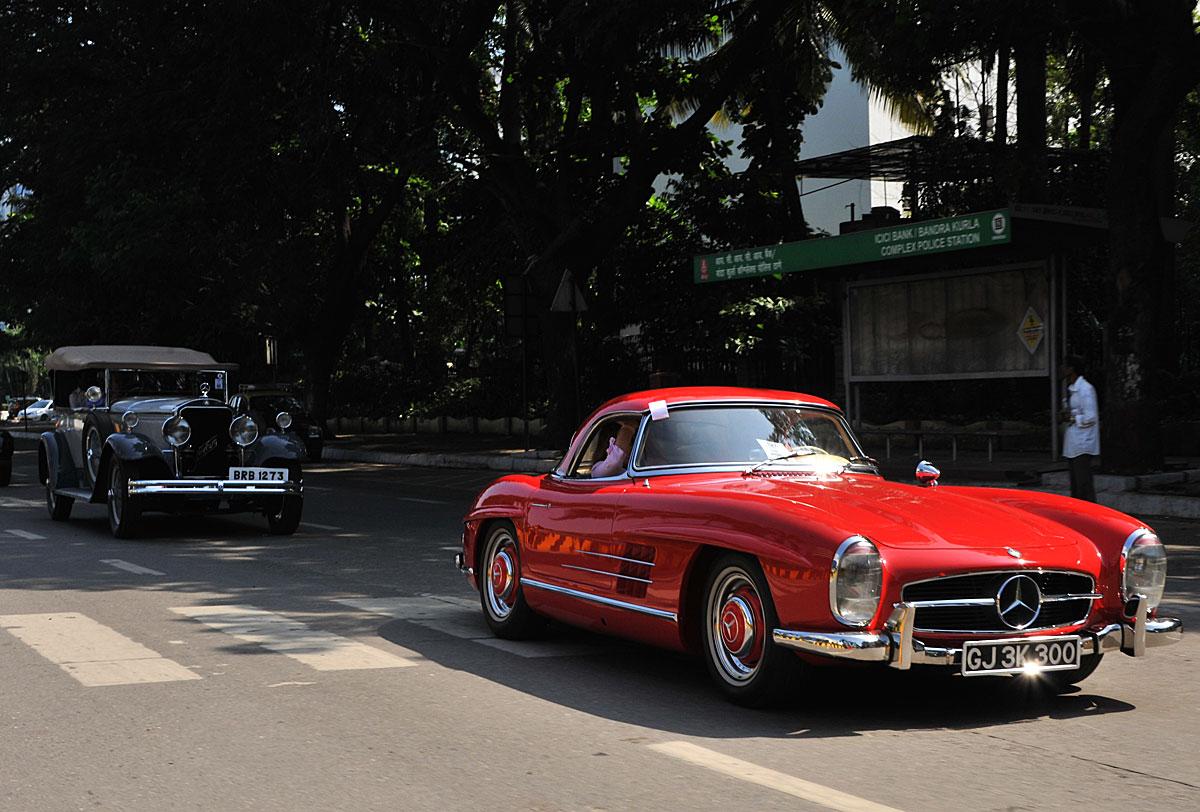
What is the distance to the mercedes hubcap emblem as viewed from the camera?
19.5 ft

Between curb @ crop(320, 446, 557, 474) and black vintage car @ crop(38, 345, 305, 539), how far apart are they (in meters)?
8.64

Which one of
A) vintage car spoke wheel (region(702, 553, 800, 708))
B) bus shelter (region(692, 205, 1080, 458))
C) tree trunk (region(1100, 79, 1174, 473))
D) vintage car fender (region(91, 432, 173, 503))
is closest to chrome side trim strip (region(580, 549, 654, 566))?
vintage car spoke wheel (region(702, 553, 800, 708))

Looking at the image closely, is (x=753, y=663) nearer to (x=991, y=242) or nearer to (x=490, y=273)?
(x=991, y=242)

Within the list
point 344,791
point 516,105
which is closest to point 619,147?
point 516,105

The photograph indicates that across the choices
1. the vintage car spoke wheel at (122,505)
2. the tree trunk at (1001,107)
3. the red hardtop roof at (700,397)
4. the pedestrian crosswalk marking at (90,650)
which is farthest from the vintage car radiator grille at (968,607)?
the tree trunk at (1001,107)

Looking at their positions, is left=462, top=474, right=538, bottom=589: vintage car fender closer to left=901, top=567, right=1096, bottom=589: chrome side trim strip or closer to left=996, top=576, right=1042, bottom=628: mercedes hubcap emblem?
left=901, top=567, right=1096, bottom=589: chrome side trim strip

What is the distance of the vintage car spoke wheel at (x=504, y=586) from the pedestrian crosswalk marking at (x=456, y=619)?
88 millimetres

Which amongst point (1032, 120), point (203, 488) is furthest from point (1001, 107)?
point (203, 488)

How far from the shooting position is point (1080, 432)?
14.1 metres

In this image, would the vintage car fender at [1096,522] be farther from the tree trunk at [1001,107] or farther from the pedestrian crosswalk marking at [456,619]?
the tree trunk at [1001,107]

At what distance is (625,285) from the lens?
2961 cm

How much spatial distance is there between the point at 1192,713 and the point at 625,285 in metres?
23.7

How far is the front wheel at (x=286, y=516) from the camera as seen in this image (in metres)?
14.9

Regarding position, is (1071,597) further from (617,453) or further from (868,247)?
(868,247)
